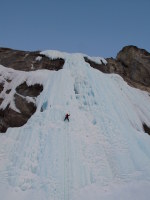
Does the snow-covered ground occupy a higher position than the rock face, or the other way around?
the rock face

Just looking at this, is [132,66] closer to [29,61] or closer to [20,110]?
[29,61]

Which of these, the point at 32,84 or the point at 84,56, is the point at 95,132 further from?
the point at 84,56

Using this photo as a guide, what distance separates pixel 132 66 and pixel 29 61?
11.3 metres

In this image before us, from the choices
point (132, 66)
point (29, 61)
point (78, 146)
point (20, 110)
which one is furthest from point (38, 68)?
point (78, 146)

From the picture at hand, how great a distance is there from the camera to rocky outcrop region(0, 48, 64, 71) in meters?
23.3

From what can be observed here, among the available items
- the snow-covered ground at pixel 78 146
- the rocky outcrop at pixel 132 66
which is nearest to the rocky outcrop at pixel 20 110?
the snow-covered ground at pixel 78 146

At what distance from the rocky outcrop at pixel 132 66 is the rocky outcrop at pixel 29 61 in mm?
3872

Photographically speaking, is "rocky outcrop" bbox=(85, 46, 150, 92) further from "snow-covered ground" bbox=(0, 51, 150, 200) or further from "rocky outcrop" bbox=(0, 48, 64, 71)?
"snow-covered ground" bbox=(0, 51, 150, 200)

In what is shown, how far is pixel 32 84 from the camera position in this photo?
65.8 feet

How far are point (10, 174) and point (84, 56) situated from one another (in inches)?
590

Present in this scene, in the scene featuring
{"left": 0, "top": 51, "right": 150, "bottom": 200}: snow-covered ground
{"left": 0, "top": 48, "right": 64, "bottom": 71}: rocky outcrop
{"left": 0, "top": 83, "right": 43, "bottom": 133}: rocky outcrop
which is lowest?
{"left": 0, "top": 51, "right": 150, "bottom": 200}: snow-covered ground

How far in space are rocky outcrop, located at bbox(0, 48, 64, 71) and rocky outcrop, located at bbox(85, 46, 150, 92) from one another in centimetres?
387

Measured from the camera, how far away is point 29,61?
24.1 m

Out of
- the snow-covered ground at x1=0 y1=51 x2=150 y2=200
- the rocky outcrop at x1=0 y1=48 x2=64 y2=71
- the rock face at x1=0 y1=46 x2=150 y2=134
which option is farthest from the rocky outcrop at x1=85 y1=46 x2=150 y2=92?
the snow-covered ground at x1=0 y1=51 x2=150 y2=200
